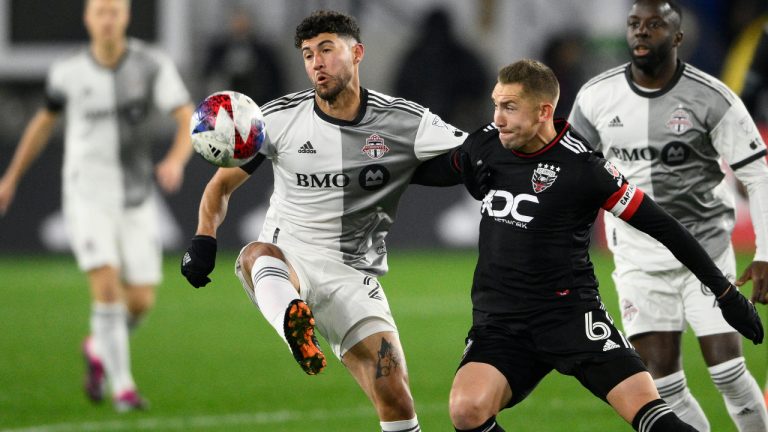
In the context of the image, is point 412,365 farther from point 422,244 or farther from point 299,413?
point 422,244

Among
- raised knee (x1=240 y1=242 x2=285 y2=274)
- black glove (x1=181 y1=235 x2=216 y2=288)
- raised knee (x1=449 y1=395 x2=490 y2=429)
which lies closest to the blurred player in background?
raised knee (x1=449 y1=395 x2=490 y2=429)

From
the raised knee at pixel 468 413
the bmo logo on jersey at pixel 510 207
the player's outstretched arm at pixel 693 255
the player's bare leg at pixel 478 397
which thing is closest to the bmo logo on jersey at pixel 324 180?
the bmo logo on jersey at pixel 510 207

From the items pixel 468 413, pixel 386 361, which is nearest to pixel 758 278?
pixel 468 413

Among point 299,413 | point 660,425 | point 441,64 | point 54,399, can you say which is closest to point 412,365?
point 299,413

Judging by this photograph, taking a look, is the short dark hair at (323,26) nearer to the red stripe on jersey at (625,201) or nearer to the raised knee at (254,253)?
the raised knee at (254,253)

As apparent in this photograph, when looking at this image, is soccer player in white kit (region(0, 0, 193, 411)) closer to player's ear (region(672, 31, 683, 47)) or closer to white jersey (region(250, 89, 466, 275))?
white jersey (region(250, 89, 466, 275))

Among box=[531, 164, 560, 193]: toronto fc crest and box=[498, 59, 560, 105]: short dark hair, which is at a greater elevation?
box=[498, 59, 560, 105]: short dark hair

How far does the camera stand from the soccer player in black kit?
18.9 feet

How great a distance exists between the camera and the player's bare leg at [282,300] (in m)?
5.63

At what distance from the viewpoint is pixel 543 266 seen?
5.91 metres

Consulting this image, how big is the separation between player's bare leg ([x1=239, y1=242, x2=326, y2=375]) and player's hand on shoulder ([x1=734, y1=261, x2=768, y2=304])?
6.71ft

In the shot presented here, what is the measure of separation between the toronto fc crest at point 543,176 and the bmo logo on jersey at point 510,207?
50 millimetres

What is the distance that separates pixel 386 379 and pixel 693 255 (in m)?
1.54

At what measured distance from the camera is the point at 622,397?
5691 millimetres
